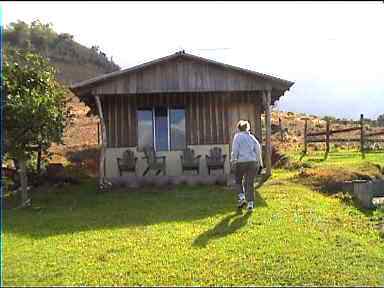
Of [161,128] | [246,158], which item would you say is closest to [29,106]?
[246,158]

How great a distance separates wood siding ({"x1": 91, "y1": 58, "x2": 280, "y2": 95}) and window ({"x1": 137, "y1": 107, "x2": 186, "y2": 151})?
1.65 meters

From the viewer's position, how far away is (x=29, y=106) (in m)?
12.3

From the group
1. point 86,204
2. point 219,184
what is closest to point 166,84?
point 219,184

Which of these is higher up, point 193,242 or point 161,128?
point 161,128

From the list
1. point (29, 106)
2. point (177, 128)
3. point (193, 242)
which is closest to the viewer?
point (193, 242)

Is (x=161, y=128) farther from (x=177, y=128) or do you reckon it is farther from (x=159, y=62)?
(x=159, y=62)

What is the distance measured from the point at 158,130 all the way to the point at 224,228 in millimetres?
7803

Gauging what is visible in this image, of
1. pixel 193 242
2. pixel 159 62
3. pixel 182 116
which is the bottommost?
pixel 193 242

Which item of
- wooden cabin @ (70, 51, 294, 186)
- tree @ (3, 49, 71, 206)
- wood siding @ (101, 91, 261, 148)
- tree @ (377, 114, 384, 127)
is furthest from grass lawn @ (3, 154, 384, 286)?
tree @ (377, 114, 384, 127)

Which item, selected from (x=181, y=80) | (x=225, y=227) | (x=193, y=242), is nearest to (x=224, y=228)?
(x=225, y=227)

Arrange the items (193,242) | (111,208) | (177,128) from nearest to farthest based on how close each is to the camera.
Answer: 1. (193,242)
2. (111,208)
3. (177,128)

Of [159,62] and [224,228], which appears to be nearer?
[224,228]

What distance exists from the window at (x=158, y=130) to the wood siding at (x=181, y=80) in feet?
5.43

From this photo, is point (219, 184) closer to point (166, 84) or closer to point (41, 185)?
point (166, 84)
